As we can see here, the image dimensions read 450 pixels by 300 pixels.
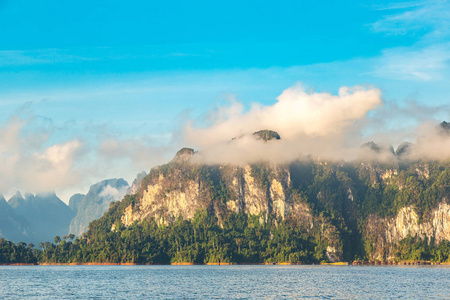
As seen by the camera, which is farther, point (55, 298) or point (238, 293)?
point (238, 293)

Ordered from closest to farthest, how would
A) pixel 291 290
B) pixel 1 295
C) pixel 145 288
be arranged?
pixel 1 295 → pixel 291 290 → pixel 145 288

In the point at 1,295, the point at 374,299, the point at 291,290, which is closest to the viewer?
the point at 374,299

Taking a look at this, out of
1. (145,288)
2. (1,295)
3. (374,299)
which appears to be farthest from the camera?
(145,288)

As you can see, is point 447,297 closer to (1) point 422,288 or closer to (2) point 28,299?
Result: (1) point 422,288

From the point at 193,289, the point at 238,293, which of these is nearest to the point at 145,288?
the point at 193,289

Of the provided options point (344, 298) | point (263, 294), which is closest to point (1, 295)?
point (263, 294)

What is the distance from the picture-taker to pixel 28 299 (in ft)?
292

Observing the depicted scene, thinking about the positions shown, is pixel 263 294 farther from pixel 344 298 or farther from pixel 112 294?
pixel 112 294

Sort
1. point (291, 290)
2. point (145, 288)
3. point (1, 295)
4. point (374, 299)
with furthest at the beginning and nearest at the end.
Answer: point (145, 288), point (291, 290), point (1, 295), point (374, 299)

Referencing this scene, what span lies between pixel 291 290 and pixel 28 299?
4617 centimetres

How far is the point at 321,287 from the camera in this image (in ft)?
363

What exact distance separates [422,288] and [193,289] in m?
44.6

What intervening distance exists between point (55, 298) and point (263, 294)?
3454 centimetres

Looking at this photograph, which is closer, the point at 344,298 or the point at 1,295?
the point at 344,298
